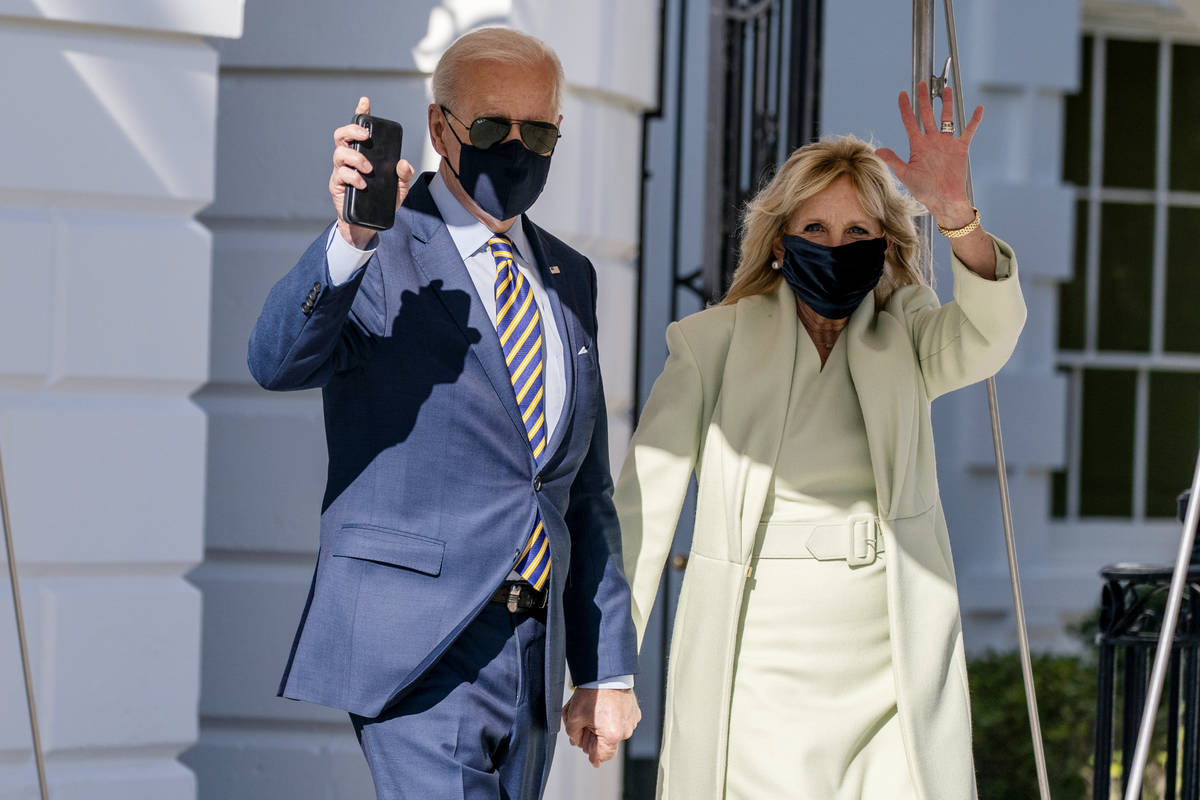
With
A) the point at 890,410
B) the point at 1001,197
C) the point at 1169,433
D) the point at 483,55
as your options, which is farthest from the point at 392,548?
the point at 1169,433

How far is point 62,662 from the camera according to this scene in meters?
3.48

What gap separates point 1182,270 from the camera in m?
6.96

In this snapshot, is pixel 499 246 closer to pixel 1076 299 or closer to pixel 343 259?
pixel 343 259

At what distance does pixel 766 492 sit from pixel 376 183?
1042mm

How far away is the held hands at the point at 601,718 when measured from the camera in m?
2.46

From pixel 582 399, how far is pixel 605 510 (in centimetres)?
25

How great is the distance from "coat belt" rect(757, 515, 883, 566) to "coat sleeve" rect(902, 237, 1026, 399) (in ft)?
1.07

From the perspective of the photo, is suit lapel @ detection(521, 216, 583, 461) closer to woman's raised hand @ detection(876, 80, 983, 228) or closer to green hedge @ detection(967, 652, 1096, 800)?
woman's raised hand @ detection(876, 80, 983, 228)

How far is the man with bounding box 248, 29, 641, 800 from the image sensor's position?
7.09ft

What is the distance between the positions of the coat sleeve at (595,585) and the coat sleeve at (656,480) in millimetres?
236

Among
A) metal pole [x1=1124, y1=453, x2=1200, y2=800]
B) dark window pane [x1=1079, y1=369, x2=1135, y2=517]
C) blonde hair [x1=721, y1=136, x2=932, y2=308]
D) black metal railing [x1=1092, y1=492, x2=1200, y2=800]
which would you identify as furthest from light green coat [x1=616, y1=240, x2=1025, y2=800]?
dark window pane [x1=1079, y1=369, x2=1135, y2=517]

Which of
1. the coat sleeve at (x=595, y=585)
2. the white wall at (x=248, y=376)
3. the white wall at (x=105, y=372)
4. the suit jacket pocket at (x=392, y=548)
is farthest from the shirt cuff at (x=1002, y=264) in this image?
the white wall at (x=105, y=372)

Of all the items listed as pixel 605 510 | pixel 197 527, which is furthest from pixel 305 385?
pixel 197 527

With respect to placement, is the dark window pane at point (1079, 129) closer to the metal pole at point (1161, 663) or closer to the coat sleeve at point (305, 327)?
the metal pole at point (1161, 663)
